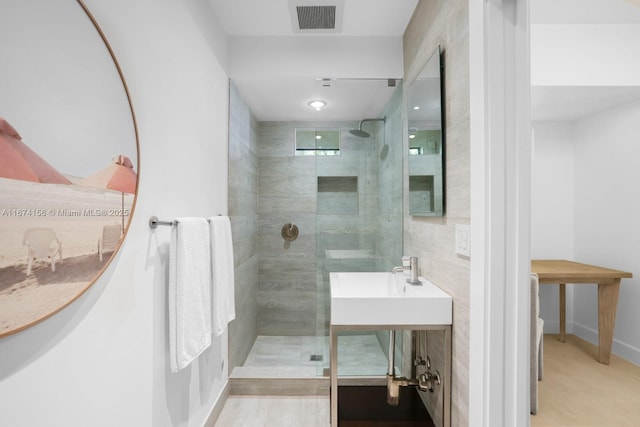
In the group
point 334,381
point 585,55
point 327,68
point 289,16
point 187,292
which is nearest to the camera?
point 187,292

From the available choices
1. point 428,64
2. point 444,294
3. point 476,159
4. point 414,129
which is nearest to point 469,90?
point 476,159

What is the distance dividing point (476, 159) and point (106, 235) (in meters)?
1.31

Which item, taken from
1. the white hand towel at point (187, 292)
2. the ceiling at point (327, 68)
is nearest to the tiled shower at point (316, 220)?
the ceiling at point (327, 68)

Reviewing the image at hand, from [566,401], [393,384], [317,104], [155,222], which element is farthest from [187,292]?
[566,401]

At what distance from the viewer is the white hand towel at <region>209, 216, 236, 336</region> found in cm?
175

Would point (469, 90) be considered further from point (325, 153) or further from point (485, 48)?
point (325, 153)

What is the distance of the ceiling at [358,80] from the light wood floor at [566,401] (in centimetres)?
184

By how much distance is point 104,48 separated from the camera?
98cm

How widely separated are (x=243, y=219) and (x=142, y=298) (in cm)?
150

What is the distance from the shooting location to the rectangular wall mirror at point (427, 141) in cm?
171

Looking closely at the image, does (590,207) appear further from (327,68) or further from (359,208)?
(327,68)

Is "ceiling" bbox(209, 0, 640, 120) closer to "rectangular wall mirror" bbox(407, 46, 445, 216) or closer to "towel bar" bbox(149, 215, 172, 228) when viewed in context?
"rectangular wall mirror" bbox(407, 46, 445, 216)

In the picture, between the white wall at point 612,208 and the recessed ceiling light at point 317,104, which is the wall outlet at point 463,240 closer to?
the recessed ceiling light at point 317,104

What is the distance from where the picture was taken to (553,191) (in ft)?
8.96
